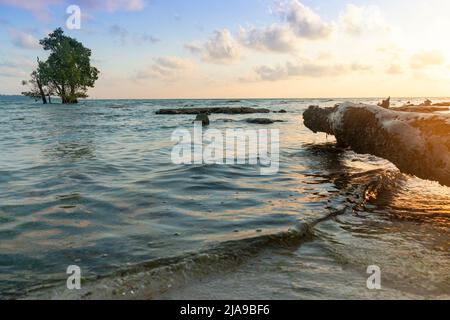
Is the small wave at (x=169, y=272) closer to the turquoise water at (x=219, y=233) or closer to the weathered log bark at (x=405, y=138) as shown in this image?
the turquoise water at (x=219, y=233)

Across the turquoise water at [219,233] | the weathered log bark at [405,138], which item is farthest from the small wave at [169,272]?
the weathered log bark at [405,138]

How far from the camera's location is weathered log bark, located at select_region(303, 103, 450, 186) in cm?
624

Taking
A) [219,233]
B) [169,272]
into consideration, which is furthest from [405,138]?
[169,272]

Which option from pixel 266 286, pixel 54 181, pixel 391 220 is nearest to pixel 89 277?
pixel 266 286

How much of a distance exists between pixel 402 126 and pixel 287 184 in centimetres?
254

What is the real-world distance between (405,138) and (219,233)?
14.4 ft

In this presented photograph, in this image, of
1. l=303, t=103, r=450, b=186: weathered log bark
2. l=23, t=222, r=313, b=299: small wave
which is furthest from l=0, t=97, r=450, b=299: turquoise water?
l=303, t=103, r=450, b=186: weathered log bark

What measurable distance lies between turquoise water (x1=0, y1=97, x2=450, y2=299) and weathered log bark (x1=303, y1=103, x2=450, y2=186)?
0.58 m

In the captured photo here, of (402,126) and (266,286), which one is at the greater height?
(402,126)

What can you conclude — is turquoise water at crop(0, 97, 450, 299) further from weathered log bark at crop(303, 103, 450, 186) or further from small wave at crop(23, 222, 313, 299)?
weathered log bark at crop(303, 103, 450, 186)

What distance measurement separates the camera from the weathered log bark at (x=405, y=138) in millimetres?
6238

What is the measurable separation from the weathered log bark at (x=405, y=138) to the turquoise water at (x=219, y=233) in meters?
0.58

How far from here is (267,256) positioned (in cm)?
410
